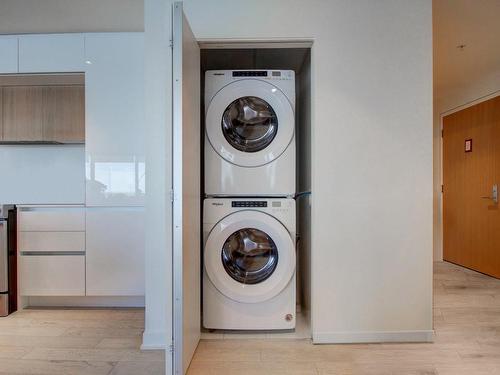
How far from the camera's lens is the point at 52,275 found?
7.90 ft

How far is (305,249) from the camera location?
223 centimetres

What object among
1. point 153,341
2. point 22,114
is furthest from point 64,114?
point 153,341

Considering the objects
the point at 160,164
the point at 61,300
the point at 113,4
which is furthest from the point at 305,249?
the point at 113,4

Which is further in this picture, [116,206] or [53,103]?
[53,103]

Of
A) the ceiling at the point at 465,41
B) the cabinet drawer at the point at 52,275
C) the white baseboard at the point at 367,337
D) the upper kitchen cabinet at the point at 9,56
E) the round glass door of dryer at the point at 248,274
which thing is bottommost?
the white baseboard at the point at 367,337

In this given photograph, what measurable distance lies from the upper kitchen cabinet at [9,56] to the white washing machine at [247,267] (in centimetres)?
203

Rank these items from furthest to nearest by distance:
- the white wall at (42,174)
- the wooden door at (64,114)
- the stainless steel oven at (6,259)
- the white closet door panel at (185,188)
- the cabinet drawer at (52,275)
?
the white wall at (42,174) < the wooden door at (64,114) < the cabinet drawer at (52,275) < the stainless steel oven at (6,259) < the white closet door panel at (185,188)

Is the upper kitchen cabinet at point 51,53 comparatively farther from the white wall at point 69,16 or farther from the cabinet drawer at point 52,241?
the cabinet drawer at point 52,241

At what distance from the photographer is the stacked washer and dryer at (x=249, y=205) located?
1872 mm

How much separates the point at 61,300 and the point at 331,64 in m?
2.73

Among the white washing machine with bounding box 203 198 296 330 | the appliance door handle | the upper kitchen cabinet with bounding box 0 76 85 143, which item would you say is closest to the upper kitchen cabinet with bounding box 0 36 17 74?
the upper kitchen cabinet with bounding box 0 76 85 143

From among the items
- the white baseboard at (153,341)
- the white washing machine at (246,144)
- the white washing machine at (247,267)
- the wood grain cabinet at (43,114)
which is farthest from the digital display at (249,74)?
the white baseboard at (153,341)

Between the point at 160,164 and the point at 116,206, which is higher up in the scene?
the point at 160,164

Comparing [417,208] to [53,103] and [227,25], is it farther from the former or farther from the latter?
[53,103]
